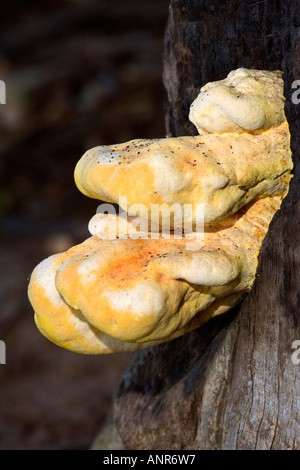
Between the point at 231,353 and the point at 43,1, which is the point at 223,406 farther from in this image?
the point at 43,1

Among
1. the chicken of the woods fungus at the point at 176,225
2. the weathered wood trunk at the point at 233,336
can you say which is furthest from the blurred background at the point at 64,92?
the chicken of the woods fungus at the point at 176,225

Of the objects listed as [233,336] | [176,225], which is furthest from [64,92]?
[176,225]

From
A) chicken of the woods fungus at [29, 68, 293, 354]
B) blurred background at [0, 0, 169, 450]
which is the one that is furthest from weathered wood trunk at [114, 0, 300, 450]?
blurred background at [0, 0, 169, 450]

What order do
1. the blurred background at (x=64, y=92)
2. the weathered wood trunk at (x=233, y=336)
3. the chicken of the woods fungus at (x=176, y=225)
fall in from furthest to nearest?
the blurred background at (x=64, y=92)
the weathered wood trunk at (x=233, y=336)
the chicken of the woods fungus at (x=176, y=225)

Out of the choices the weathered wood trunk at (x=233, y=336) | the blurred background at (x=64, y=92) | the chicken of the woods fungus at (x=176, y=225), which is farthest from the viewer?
the blurred background at (x=64, y=92)

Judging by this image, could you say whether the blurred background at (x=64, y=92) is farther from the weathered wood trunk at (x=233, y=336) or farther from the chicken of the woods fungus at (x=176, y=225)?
the chicken of the woods fungus at (x=176, y=225)

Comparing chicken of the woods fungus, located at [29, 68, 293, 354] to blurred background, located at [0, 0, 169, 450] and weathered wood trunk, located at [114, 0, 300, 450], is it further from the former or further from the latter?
blurred background, located at [0, 0, 169, 450]
